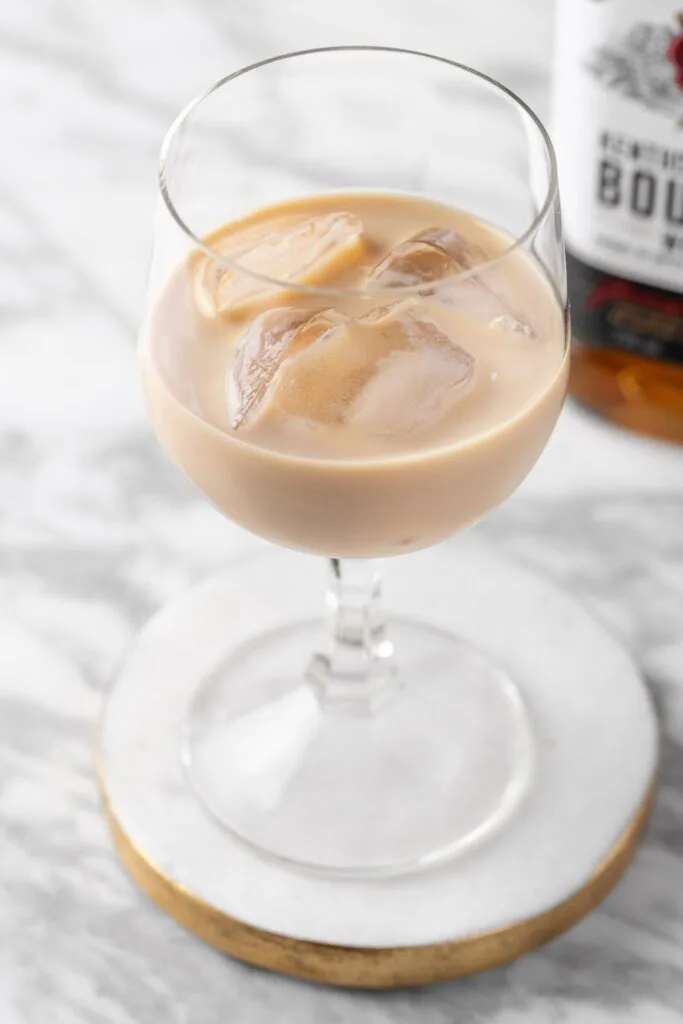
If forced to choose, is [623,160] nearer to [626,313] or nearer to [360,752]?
[626,313]

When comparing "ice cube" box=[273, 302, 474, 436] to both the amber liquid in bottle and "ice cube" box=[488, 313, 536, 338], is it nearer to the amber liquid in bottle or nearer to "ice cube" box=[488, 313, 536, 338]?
"ice cube" box=[488, 313, 536, 338]

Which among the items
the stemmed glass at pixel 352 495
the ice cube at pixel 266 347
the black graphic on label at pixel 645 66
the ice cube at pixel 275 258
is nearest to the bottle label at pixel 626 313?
the black graphic on label at pixel 645 66

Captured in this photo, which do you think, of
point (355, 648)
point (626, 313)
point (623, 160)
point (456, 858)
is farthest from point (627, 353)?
point (456, 858)

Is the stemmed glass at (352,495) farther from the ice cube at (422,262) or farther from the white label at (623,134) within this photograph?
the white label at (623,134)

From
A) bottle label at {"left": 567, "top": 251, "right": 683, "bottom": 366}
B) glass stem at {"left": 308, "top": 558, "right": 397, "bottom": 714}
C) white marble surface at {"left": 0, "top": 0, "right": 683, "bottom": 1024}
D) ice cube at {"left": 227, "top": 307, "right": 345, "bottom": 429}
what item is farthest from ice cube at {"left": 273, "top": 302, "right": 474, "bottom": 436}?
bottle label at {"left": 567, "top": 251, "right": 683, "bottom": 366}

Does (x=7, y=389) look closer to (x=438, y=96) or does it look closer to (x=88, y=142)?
(x=88, y=142)

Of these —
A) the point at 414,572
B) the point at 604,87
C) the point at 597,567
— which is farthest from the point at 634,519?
the point at 604,87

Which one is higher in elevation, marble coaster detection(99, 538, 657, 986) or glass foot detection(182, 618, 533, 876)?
marble coaster detection(99, 538, 657, 986)
